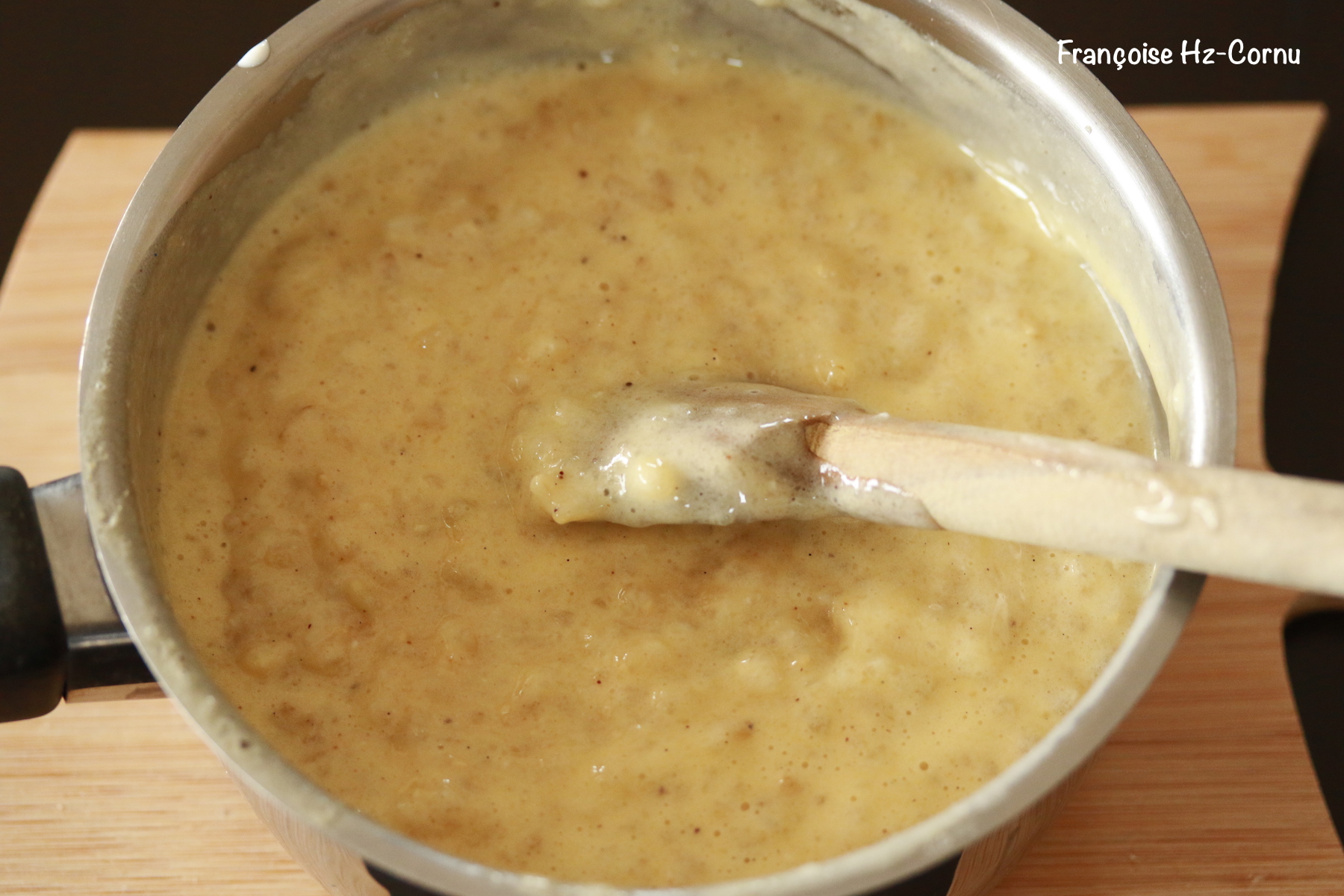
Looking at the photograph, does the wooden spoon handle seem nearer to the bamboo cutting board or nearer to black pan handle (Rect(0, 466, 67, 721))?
the bamboo cutting board

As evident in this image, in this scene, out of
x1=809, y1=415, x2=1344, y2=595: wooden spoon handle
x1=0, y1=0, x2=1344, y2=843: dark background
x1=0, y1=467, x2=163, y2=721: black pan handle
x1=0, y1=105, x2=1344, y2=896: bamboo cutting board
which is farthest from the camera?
x1=0, y1=0, x2=1344, y2=843: dark background

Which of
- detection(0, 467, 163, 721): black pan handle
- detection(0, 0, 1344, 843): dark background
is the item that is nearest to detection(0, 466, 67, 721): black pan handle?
detection(0, 467, 163, 721): black pan handle

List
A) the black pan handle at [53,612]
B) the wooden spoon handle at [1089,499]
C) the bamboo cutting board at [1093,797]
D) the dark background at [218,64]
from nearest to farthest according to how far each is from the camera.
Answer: the wooden spoon handle at [1089,499] < the black pan handle at [53,612] < the bamboo cutting board at [1093,797] < the dark background at [218,64]

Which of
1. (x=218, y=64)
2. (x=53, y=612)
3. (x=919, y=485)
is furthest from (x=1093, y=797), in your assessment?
(x=218, y=64)

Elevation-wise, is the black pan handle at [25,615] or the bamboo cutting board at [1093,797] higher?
the black pan handle at [25,615]

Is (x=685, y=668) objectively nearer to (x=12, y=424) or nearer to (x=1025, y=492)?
(x=1025, y=492)

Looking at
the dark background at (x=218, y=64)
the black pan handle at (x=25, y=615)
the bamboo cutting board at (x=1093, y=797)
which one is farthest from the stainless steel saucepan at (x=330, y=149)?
the dark background at (x=218, y=64)

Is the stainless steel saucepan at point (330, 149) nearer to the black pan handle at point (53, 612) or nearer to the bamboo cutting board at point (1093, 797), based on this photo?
the black pan handle at point (53, 612)

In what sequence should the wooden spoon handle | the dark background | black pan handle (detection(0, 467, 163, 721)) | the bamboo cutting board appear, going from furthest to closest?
the dark background
the bamboo cutting board
black pan handle (detection(0, 467, 163, 721))
the wooden spoon handle

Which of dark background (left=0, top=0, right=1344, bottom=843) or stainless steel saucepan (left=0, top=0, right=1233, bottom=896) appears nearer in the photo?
stainless steel saucepan (left=0, top=0, right=1233, bottom=896)
